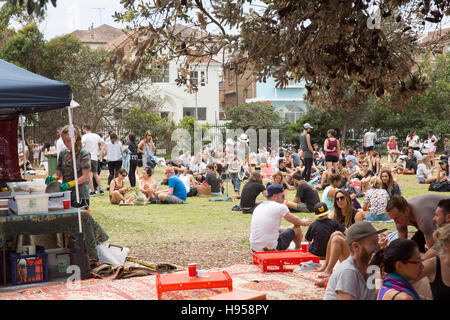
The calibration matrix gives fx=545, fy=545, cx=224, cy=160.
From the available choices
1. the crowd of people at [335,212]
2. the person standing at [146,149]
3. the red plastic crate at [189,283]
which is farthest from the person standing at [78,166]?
the person standing at [146,149]

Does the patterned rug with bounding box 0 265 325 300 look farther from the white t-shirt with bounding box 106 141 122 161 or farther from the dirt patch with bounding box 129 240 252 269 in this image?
the white t-shirt with bounding box 106 141 122 161

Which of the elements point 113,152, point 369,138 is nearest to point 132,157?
point 113,152

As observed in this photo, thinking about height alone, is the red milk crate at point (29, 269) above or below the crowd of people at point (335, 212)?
below

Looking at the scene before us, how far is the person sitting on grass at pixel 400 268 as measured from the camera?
368cm

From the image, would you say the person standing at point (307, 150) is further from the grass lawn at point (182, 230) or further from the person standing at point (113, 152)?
the person standing at point (113, 152)

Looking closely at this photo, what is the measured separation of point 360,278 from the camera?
13.2ft

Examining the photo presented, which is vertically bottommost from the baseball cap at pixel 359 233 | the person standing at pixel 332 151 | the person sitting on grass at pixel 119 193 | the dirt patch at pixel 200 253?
the dirt patch at pixel 200 253

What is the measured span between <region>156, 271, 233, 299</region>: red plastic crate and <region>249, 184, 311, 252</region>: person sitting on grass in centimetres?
174

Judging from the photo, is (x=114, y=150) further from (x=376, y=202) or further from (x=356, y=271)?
(x=356, y=271)

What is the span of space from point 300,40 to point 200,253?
3787 mm

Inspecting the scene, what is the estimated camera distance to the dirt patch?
26.0 feet

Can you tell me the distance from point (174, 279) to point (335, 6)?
3473 millimetres
